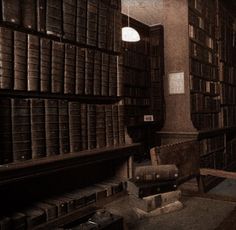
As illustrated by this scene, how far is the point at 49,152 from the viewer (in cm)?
163

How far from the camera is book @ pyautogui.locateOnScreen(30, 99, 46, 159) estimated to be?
1.54 m

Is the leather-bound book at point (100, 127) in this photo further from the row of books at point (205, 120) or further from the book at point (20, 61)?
the row of books at point (205, 120)

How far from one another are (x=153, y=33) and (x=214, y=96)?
2330 millimetres

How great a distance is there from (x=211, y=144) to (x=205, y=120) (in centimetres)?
34

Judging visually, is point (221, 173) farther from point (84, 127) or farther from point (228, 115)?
point (228, 115)

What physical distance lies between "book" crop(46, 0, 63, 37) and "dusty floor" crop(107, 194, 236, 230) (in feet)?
3.44

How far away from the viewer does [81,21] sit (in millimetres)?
1840

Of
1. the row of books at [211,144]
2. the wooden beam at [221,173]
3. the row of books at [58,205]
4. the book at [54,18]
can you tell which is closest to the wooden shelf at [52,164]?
the row of books at [58,205]

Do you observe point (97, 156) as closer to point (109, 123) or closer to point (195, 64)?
point (109, 123)

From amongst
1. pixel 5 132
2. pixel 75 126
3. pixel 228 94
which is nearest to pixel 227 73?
pixel 228 94

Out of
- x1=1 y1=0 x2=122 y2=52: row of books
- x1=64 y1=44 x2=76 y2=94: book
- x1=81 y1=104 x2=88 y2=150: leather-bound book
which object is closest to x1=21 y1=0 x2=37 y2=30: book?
x1=1 y1=0 x2=122 y2=52: row of books

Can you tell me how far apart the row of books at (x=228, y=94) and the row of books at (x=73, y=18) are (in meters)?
3.00

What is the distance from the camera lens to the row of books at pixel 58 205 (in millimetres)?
1462

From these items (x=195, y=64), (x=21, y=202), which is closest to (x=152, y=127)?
(x=195, y=64)
